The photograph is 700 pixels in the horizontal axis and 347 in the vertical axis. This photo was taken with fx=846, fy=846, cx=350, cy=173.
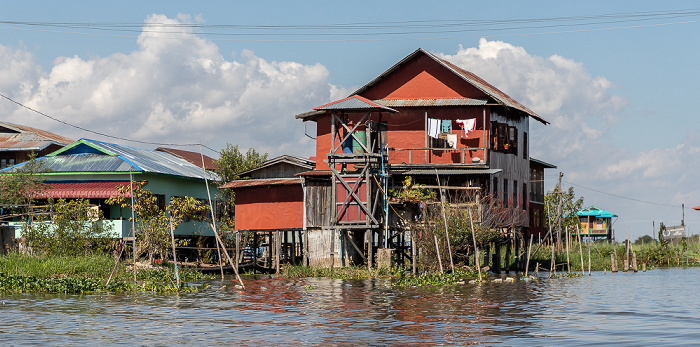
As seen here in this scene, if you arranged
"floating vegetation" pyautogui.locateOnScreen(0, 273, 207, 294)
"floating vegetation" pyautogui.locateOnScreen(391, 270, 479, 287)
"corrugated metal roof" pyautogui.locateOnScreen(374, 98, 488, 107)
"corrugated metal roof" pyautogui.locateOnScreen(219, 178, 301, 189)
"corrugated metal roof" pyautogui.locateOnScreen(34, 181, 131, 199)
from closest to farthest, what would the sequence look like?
"floating vegetation" pyautogui.locateOnScreen(0, 273, 207, 294), "floating vegetation" pyautogui.locateOnScreen(391, 270, 479, 287), "corrugated metal roof" pyautogui.locateOnScreen(374, 98, 488, 107), "corrugated metal roof" pyautogui.locateOnScreen(219, 178, 301, 189), "corrugated metal roof" pyautogui.locateOnScreen(34, 181, 131, 199)

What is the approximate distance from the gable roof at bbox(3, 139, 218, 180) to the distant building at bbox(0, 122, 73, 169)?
8.41 m

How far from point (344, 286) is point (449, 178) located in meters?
9.13

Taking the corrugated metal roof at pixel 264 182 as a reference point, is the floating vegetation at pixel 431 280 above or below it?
below

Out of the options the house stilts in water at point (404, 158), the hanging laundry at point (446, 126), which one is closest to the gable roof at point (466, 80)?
the house stilts in water at point (404, 158)

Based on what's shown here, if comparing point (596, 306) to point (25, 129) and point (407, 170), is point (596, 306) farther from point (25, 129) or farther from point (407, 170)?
point (25, 129)

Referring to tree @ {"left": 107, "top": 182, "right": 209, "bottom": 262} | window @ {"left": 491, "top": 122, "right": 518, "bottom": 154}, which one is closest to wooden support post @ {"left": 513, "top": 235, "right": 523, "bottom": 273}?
window @ {"left": 491, "top": 122, "right": 518, "bottom": 154}

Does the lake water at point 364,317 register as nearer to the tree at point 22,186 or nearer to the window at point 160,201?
the window at point 160,201

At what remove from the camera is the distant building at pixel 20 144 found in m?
53.0

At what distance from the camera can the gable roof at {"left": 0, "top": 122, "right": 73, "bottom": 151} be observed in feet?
173

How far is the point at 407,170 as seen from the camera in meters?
36.6

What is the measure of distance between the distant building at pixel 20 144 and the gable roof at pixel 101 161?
27.6ft

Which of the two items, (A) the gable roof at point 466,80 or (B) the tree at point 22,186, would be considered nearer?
(A) the gable roof at point 466,80

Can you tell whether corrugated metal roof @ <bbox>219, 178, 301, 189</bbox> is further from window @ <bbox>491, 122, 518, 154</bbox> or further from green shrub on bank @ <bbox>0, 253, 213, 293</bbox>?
window @ <bbox>491, 122, 518, 154</bbox>

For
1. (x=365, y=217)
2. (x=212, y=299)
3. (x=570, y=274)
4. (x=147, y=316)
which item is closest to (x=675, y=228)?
(x=570, y=274)
